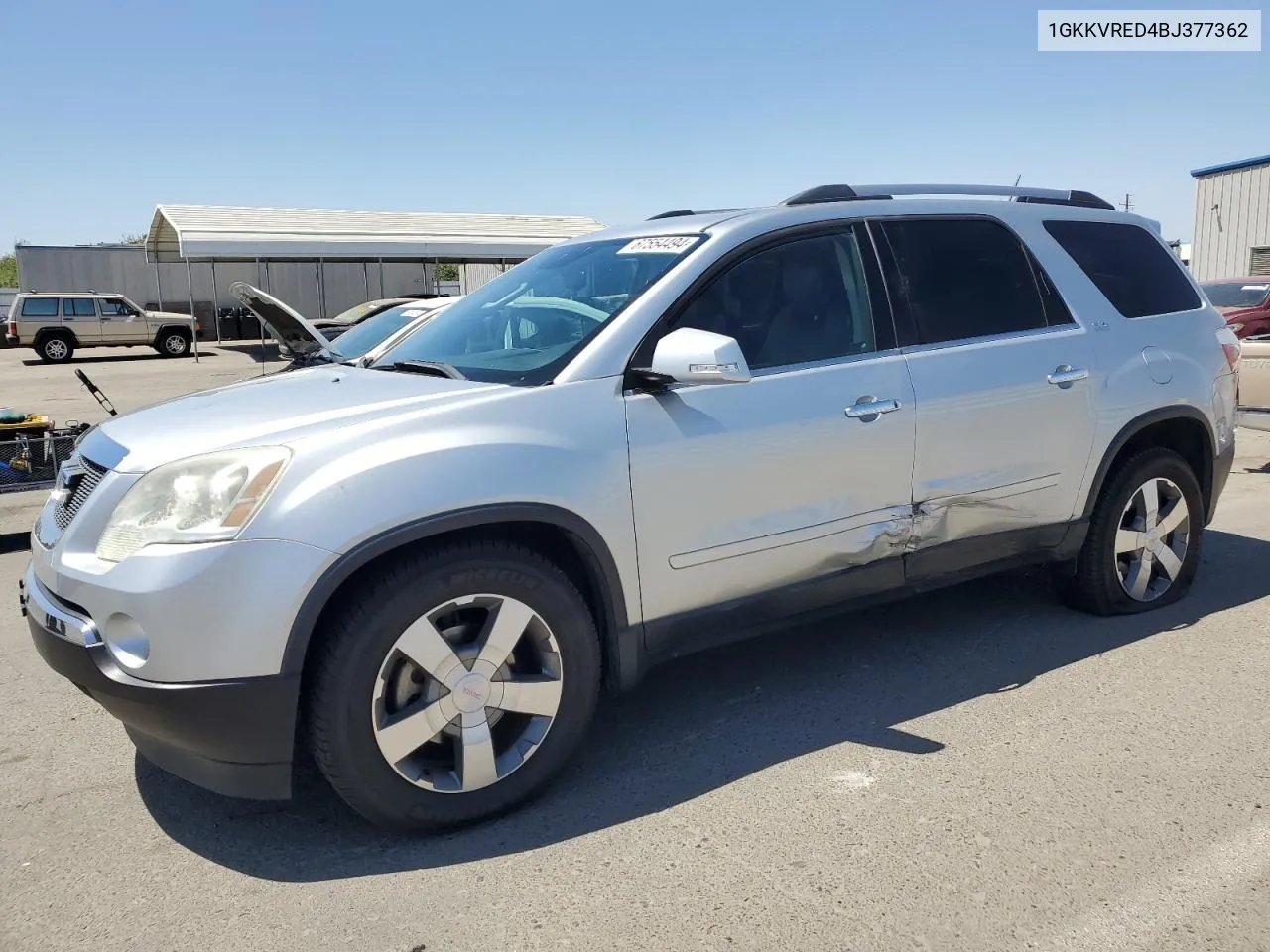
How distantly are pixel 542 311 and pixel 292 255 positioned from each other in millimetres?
26985

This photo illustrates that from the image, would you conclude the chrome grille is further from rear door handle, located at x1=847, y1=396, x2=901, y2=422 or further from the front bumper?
rear door handle, located at x1=847, y1=396, x2=901, y2=422

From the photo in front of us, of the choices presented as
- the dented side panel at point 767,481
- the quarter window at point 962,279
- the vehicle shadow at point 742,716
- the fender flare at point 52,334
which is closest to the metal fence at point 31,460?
the vehicle shadow at point 742,716

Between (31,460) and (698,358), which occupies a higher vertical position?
(698,358)

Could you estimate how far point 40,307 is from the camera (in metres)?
27.2

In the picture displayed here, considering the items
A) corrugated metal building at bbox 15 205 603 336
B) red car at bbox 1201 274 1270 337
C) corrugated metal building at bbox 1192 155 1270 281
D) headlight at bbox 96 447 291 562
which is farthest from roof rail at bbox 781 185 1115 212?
corrugated metal building at bbox 1192 155 1270 281

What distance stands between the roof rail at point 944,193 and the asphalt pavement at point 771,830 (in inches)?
72.8

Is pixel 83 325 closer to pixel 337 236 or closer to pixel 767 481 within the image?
pixel 337 236

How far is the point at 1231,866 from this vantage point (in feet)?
9.06

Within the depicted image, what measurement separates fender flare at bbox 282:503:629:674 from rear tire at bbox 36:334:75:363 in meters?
28.7

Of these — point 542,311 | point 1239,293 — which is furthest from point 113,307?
point 542,311

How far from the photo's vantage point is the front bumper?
107 inches

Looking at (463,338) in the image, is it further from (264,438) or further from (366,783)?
(366,783)

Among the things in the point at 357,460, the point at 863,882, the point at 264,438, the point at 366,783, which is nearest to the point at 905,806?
the point at 863,882

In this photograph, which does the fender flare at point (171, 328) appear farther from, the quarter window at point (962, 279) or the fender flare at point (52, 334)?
the quarter window at point (962, 279)
